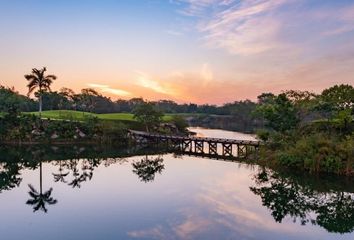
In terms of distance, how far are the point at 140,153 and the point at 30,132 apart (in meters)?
19.3

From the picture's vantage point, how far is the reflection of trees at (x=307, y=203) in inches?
785

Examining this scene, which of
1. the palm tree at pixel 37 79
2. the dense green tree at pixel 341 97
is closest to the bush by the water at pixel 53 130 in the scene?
the palm tree at pixel 37 79

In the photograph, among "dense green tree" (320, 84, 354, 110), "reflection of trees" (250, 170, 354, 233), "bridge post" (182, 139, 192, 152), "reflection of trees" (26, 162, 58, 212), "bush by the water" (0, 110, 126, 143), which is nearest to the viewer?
"reflection of trees" (250, 170, 354, 233)

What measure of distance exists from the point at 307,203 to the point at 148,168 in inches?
702

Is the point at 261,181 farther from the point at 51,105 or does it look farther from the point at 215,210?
the point at 51,105

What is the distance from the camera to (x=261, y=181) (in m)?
30.5

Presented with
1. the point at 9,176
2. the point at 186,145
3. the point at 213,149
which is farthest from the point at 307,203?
the point at 186,145

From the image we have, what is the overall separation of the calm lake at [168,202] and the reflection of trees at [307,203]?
0.05 metres

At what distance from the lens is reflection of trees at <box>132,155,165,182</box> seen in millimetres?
33069

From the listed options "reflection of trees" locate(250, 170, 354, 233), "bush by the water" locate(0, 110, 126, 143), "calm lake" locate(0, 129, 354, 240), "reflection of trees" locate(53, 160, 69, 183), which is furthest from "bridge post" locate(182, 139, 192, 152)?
"reflection of trees" locate(250, 170, 354, 233)

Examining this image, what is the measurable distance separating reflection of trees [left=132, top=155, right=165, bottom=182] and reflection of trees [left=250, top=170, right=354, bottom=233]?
9.59 metres

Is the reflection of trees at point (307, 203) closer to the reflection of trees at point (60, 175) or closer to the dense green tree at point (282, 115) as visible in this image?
the dense green tree at point (282, 115)

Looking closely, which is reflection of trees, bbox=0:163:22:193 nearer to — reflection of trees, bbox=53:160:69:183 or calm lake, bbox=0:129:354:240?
calm lake, bbox=0:129:354:240

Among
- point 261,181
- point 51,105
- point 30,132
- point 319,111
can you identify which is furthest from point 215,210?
point 51,105
